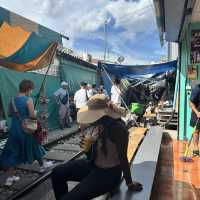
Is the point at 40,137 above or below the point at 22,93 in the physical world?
below

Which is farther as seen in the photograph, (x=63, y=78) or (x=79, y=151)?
(x=63, y=78)

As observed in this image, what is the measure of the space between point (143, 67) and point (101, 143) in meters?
9.64

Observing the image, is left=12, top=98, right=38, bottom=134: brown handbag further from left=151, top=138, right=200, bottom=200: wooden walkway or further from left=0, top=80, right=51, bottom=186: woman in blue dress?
left=151, top=138, right=200, bottom=200: wooden walkway

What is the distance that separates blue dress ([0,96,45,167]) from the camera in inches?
179

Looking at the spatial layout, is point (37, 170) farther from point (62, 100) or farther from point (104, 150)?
point (62, 100)

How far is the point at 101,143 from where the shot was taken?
2822mm

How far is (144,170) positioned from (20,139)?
202 cm

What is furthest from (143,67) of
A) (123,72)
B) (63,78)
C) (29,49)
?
(29,49)

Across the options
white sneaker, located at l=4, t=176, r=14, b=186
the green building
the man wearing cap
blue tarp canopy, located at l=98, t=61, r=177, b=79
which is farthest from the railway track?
blue tarp canopy, located at l=98, t=61, r=177, b=79

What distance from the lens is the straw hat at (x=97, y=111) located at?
2855 mm

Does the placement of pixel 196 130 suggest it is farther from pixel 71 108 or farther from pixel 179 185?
pixel 71 108

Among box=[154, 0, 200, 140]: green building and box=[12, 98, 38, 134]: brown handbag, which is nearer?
box=[12, 98, 38, 134]: brown handbag

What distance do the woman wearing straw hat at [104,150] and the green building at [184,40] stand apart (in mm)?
3065

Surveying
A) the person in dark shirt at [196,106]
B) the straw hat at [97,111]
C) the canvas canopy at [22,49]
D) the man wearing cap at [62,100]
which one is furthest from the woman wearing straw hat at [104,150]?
the man wearing cap at [62,100]
